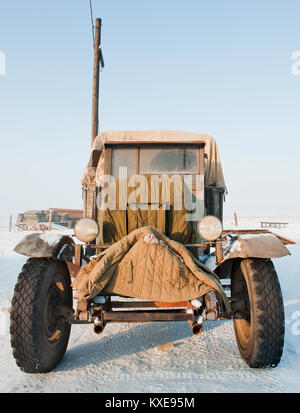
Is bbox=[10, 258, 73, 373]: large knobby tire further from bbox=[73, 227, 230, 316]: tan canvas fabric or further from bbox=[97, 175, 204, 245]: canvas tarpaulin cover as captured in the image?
bbox=[97, 175, 204, 245]: canvas tarpaulin cover

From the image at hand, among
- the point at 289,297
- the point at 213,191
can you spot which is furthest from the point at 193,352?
the point at 289,297

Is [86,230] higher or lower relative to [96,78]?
lower

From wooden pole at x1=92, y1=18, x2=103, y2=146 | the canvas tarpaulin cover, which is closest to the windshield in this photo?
the canvas tarpaulin cover

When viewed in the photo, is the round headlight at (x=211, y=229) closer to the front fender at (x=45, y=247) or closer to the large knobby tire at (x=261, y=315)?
the large knobby tire at (x=261, y=315)

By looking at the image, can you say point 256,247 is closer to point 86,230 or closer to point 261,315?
point 261,315

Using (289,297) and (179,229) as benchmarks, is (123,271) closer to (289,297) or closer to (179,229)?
(179,229)

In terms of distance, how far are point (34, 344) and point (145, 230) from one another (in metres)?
1.42

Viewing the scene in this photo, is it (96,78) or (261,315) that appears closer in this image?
(261,315)

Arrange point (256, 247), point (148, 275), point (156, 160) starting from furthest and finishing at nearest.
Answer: point (156, 160) → point (256, 247) → point (148, 275)

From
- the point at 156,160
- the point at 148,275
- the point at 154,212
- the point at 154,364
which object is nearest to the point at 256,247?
the point at 148,275

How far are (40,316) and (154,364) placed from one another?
120 centimetres

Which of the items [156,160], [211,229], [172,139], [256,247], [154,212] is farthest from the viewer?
[172,139]

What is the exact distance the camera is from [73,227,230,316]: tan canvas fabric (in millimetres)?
2682

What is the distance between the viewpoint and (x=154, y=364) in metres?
3.03
